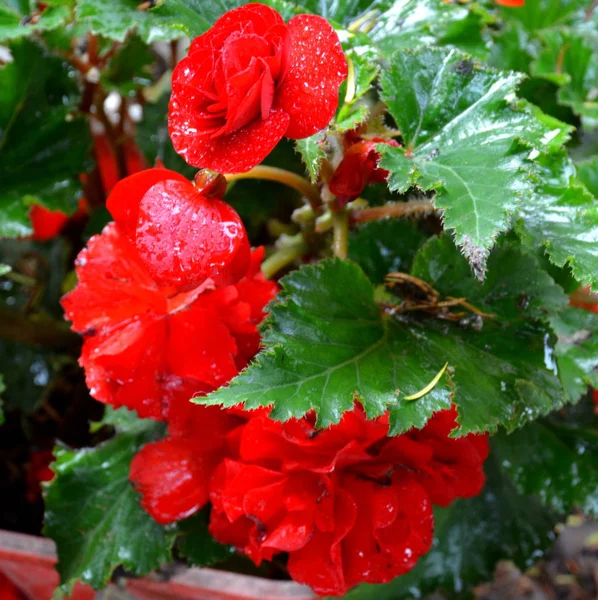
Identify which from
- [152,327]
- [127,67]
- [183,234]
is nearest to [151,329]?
[152,327]

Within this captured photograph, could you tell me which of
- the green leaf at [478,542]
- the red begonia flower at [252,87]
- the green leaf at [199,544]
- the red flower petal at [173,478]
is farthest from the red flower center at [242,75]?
the green leaf at [478,542]

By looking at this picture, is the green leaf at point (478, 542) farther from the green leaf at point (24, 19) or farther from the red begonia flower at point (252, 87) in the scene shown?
the green leaf at point (24, 19)

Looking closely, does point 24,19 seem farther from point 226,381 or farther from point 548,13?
point 548,13

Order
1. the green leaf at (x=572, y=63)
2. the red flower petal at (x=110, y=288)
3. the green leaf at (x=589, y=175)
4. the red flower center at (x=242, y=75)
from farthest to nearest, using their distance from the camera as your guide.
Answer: the green leaf at (x=572, y=63) → the green leaf at (x=589, y=175) → the red flower petal at (x=110, y=288) → the red flower center at (x=242, y=75)

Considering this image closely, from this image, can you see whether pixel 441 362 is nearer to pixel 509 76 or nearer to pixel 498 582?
pixel 509 76

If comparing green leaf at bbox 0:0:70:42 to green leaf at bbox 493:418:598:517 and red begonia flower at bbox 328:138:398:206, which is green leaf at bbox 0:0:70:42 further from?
Result: green leaf at bbox 493:418:598:517

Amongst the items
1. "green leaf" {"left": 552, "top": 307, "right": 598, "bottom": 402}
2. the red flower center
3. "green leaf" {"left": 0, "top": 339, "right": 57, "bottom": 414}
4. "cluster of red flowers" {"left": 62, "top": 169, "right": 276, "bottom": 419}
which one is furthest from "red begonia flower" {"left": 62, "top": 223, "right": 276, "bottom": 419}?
"green leaf" {"left": 0, "top": 339, "right": 57, "bottom": 414}
